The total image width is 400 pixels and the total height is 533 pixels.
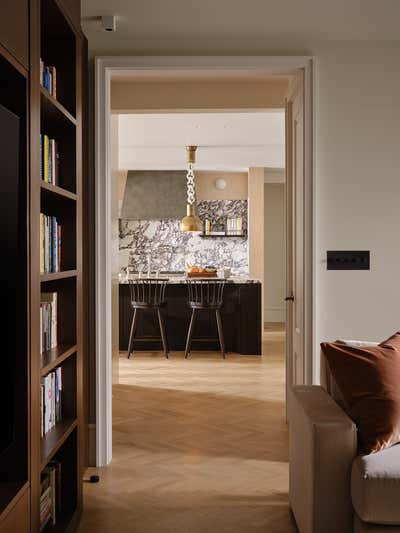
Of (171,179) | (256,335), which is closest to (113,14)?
(256,335)

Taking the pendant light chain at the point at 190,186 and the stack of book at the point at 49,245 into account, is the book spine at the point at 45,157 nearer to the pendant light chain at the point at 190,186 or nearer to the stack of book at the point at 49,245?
the stack of book at the point at 49,245

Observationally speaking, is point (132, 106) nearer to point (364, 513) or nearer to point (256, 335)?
point (256, 335)

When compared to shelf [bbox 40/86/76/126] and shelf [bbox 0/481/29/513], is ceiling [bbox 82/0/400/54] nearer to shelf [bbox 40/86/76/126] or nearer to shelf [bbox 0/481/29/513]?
shelf [bbox 40/86/76/126]

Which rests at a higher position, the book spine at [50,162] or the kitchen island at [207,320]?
the book spine at [50,162]

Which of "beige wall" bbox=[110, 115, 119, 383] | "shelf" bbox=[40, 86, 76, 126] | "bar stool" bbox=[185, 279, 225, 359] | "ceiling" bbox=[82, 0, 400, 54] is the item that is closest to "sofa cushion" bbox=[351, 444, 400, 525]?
"shelf" bbox=[40, 86, 76, 126]

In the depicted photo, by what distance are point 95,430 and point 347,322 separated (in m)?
1.67

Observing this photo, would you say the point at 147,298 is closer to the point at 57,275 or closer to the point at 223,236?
the point at 223,236

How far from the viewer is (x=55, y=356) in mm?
2529

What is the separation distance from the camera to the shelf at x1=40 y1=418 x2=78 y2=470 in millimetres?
2322

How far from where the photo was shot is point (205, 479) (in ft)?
11.1

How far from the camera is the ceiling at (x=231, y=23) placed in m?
3.10

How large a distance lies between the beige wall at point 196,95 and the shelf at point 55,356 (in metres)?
3.14

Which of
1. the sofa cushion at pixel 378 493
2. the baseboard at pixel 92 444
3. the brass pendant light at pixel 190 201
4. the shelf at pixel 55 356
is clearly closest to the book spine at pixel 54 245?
the shelf at pixel 55 356

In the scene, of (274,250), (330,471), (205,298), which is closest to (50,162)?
(330,471)
